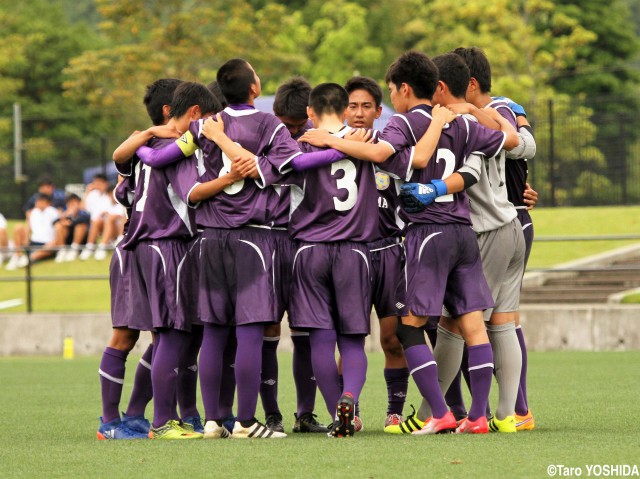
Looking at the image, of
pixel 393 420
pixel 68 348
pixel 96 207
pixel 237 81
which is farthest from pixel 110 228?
pixel 237 81

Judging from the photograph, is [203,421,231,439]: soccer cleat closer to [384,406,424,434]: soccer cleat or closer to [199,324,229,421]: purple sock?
[199,324,229,421]: purple sock

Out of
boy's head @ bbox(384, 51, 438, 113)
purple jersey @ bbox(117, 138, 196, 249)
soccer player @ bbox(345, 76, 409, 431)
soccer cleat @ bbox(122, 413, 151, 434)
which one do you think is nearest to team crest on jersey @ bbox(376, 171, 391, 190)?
soccer player @ bbox(345, 76, 409, 431)

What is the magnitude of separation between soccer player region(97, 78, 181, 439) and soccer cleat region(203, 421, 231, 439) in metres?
0.58

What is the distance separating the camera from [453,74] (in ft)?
23.9

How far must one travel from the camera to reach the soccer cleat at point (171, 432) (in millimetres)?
7102

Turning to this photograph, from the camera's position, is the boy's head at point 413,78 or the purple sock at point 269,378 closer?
the boy's head at point 413,78

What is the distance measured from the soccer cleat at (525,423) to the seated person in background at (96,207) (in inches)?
592

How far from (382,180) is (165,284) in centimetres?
142

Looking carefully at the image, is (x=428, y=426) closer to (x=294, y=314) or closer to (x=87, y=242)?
(x=294, y=314)

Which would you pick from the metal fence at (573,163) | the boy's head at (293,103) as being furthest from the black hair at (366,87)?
the metal fence at (573,163)

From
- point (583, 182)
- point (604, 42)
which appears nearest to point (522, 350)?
point (583, 182)

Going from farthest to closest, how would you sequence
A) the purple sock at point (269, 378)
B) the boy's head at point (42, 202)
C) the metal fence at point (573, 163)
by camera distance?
the metal fence at point (573, 163) < the boy's head at point (42, 202) < the purple sock at point (269, 378)

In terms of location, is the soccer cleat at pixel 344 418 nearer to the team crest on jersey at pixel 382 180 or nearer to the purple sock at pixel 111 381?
the team crest on jersey at pixel 382 180

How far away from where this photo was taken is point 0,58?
1788 inches
